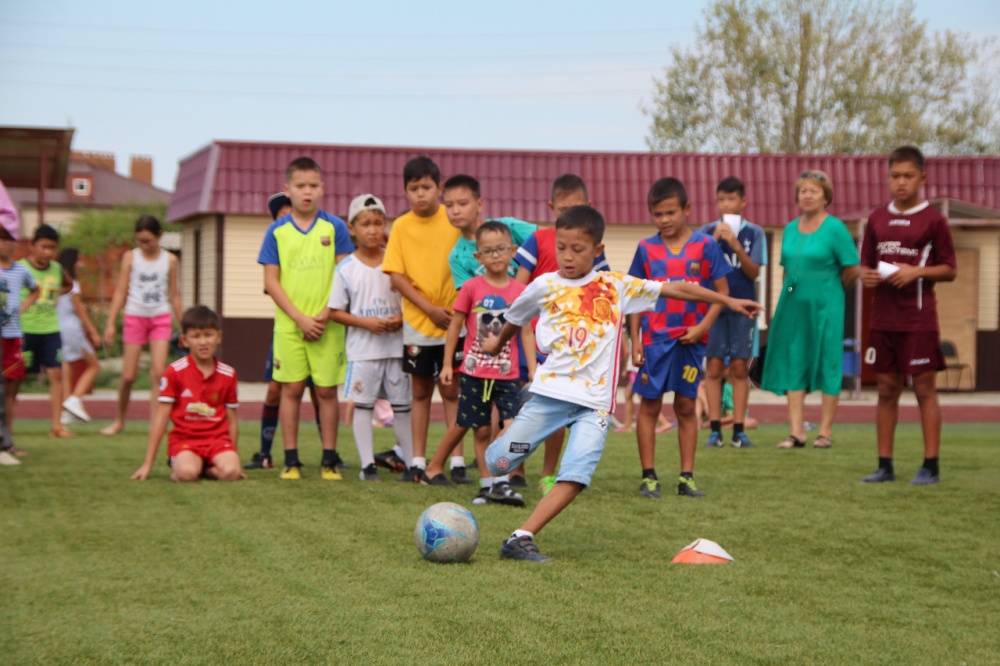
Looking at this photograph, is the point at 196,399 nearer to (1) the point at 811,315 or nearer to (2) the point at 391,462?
(2) the point at 391,462

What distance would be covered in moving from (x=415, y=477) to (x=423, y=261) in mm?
1475

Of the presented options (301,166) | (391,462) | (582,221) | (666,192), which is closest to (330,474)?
(391,462)

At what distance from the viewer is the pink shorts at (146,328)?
10734mm

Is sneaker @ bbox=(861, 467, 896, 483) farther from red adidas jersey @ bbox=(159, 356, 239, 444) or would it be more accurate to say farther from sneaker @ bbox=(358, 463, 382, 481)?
red adidas jersey @ bbox=(159, 356, 239, 444)

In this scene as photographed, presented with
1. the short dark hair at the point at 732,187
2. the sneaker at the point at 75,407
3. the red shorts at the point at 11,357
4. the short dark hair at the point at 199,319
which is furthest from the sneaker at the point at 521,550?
the sneaker at the point at 75,407

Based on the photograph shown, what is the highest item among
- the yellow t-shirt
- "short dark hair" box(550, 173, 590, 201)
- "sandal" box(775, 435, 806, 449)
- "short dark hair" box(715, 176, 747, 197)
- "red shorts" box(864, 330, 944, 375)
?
"short dark hair" box(715, 176, 747, 197)

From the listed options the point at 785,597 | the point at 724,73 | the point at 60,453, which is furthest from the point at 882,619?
the point at 724,73

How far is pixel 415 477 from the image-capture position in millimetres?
8062

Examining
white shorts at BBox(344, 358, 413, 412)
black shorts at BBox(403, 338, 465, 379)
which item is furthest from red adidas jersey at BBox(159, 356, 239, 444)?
black shorts at BBox(403, 338, 465, 379)

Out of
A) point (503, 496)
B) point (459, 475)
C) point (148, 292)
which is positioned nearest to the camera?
point (503, 496)

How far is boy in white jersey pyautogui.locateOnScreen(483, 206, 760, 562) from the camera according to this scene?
5527 millimetres

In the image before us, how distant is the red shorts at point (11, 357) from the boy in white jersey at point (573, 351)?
246 inches

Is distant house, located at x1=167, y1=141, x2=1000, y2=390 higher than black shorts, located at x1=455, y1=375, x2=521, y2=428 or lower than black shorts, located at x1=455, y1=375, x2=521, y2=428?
higher

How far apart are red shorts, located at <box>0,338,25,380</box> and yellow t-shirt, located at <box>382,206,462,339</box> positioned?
13.9 feet
